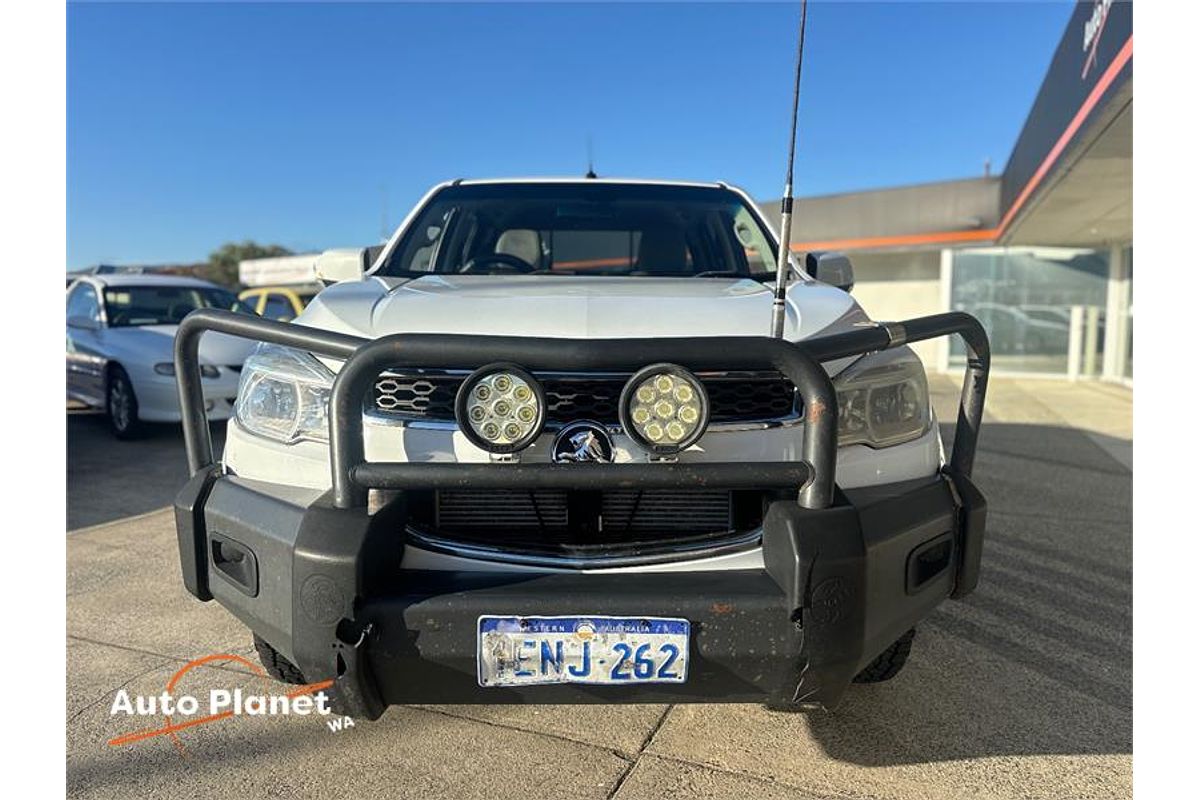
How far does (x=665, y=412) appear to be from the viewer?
1.95 meters

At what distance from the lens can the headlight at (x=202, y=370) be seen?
24.9ft

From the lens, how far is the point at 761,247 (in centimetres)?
369

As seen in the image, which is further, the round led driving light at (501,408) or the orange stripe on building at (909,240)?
the orange stripe on building at (909,240)

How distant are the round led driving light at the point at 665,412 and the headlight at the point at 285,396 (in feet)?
2.74

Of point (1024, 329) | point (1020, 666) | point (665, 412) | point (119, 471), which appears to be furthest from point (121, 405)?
point (1024, 329)

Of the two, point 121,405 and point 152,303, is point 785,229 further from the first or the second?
point 152,303

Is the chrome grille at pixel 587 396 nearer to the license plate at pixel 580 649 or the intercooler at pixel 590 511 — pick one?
the intercooler at pixel 590 511

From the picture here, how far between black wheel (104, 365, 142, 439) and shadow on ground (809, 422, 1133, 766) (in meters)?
7.31

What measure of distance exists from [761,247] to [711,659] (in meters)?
2.22

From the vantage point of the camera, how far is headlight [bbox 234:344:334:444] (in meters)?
2.25

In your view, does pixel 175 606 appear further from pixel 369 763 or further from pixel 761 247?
pixel 761 247

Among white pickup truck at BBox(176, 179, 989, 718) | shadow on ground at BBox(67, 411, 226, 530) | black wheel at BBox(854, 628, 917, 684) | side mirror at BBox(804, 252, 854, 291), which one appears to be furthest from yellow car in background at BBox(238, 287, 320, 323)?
black wheel at BBox(854, 628, 917, 684)

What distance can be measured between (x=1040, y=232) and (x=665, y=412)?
586 inches

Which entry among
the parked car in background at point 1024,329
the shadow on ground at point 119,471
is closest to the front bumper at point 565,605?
the shadow on ground at point 119,471
